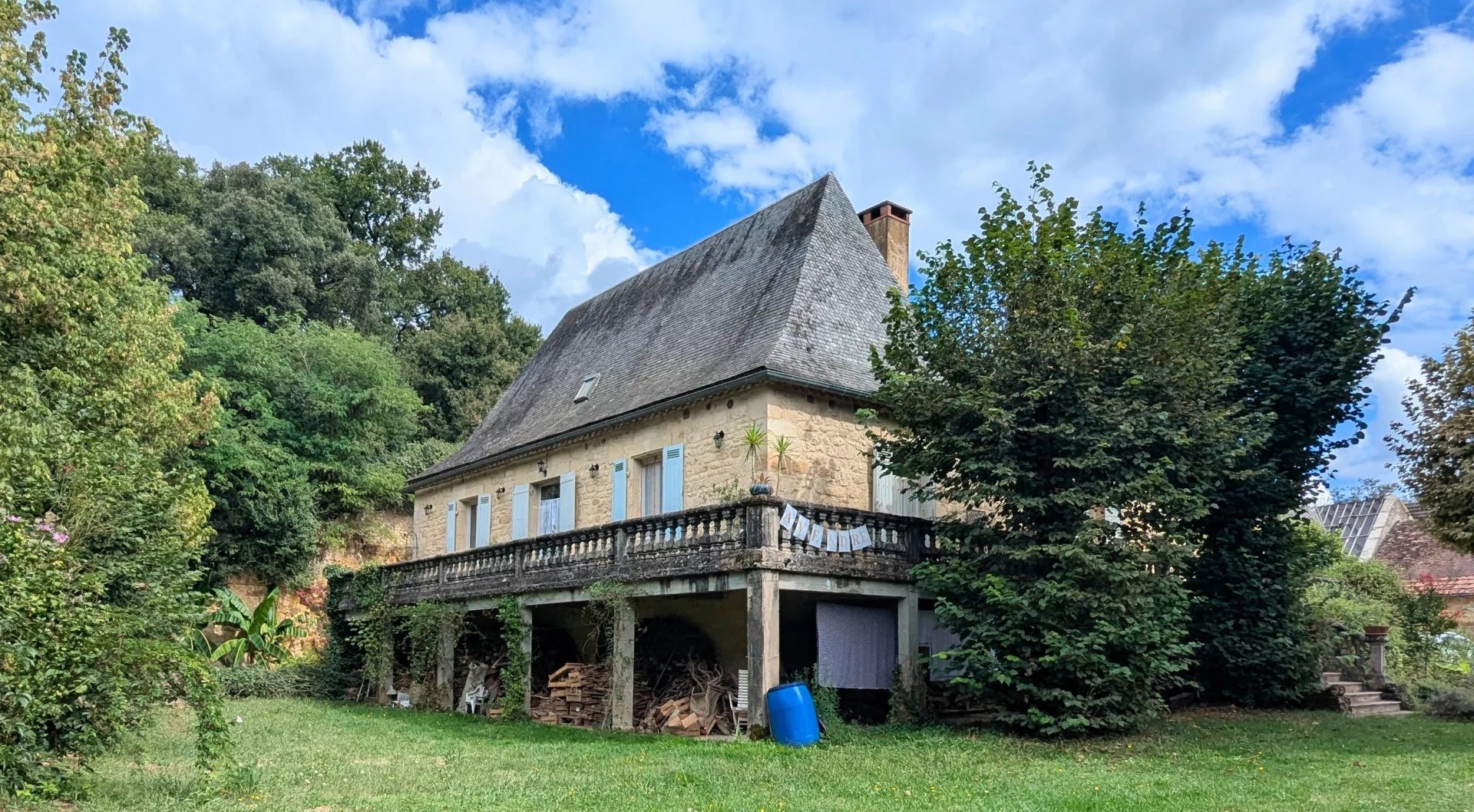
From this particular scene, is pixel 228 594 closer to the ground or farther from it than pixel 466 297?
closer to the ground

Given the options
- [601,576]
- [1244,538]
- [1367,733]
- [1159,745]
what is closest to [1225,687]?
[1244,538]

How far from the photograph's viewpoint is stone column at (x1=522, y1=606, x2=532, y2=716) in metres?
16.6

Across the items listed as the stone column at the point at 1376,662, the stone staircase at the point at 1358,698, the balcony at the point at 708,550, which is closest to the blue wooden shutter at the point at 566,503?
the balcony at the point at 708,550

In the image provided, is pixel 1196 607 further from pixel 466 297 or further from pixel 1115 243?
pixel 466 297

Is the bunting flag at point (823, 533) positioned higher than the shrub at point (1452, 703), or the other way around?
the bunting flag at point (823, 533)

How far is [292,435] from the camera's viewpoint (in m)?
30.0

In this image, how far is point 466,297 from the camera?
4428 centimetres

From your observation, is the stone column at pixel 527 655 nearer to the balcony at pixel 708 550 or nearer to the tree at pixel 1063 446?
the balcony at pixel 708 550

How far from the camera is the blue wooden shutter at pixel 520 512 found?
21.5 metres

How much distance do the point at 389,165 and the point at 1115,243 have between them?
39671 millimetres

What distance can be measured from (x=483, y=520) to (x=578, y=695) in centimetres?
832

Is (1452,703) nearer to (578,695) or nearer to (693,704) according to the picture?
(693,704)

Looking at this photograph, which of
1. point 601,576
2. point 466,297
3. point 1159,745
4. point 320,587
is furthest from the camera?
point 466,297

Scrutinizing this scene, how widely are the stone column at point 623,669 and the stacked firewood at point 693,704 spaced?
18.0 inches
